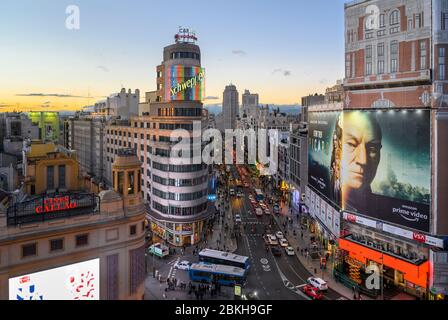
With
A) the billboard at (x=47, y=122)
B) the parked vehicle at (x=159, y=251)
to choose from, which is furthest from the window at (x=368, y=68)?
the billboard at (x=47, y=122)

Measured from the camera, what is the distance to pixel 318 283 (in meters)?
40.8

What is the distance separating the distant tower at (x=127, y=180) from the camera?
29114 mm

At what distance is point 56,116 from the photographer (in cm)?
13625

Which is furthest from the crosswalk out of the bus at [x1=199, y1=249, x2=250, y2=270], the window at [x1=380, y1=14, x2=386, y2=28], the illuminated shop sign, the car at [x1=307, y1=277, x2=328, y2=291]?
the window at [x1=380, y1=14, x2=386, y2=28]

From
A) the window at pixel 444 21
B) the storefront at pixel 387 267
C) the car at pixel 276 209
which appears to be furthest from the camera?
the car at pixel 276 209

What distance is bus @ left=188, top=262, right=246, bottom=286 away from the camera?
41938 mm

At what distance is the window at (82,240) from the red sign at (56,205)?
2147 mm

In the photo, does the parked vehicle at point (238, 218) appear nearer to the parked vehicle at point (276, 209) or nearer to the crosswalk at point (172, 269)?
the parked vehicle at point (276, 209)

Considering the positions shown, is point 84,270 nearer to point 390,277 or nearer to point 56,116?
point 390,277

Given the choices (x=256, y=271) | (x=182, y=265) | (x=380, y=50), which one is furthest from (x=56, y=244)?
(x=380, y=50)

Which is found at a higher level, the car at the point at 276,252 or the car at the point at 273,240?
the car at the point at 273,240

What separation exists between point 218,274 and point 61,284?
2143cm

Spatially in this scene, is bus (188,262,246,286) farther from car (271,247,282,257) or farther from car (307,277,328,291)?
car (271,247,282,257)

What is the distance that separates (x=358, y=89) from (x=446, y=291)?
2428cm
